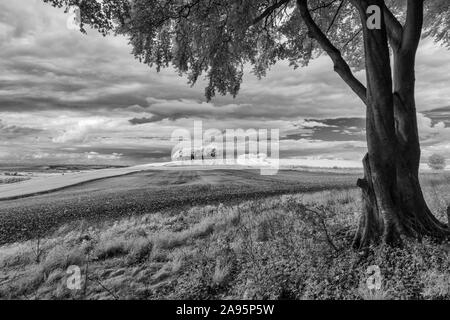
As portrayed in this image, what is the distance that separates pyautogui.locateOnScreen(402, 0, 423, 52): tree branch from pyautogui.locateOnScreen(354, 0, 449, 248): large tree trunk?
206mm

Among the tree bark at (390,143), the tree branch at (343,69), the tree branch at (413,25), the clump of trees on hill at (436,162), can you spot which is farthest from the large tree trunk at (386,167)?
the clump of trees on hill at (436,162)

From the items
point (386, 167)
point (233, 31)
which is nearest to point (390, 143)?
point (386, 167)

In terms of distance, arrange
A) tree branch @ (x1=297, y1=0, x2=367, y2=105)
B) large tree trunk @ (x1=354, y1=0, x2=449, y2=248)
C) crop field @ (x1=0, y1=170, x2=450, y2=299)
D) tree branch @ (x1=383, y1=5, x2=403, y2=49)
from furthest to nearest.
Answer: tree branch @ (x1=383, y1=5, x2=403, y2=49)
tree branch @ (x1=297, y1=0, x2=367, y2=105)
large tree trunk @ (x1=354, y1=0, x2=449, y2=248)
crop field @ (x1=0, y1=170, x2=450, y2=299)

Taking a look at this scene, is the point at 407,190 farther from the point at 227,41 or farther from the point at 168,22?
the point at 168,22

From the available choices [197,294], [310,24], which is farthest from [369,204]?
[310,24]

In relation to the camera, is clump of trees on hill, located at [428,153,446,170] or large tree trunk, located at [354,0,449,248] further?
clump of trees on hill, located at [428,153,446,170]

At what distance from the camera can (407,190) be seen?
6.55 meters

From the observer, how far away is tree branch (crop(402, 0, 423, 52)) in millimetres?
6508

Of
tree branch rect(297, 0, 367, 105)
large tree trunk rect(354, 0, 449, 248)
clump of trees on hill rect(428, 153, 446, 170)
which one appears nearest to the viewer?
large tree trunk rect(354, 0, 449, 248)

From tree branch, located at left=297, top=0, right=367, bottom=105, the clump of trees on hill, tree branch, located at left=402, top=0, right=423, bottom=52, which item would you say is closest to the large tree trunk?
tree branch, located at left=402, top=0, right=423, bottom=52

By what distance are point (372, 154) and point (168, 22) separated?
283 inches

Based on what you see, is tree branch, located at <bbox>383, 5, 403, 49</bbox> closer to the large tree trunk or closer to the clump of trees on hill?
the large tree trunk

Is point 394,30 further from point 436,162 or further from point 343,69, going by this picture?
point 436,162

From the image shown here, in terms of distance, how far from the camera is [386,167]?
20.3 feet
